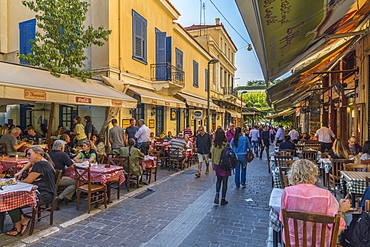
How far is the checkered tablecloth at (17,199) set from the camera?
3678 millimetres

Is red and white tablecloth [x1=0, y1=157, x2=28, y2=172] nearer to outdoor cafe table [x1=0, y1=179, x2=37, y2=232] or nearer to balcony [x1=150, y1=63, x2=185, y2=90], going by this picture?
outdoor cafe table [x1=0, y1=179, x2=37, y2=232]

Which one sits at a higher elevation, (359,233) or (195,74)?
(195,74)

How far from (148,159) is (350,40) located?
6.83m

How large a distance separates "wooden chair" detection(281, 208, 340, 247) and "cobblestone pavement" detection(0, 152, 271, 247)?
157cm

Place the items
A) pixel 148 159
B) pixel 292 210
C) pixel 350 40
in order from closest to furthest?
pixel 292 210 → pixel 350 40 → pixel 148 159

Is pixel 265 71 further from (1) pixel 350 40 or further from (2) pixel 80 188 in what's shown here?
(2) pixel 80 188

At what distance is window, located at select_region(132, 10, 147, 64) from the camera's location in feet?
37.7

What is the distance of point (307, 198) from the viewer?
98.4 inches

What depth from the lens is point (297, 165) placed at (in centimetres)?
275

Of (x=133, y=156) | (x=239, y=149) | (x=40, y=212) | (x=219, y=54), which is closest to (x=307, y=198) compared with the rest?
(x=40, y=212)

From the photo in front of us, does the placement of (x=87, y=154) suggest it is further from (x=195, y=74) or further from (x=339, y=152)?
(x=195, y=74)

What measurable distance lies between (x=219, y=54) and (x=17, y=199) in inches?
980

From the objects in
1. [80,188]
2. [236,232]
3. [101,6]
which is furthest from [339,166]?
[101,6]

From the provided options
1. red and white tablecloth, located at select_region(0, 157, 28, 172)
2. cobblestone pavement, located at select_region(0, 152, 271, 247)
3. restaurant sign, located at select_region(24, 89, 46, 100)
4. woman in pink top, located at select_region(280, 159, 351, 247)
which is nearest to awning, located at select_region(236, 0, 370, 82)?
woman in pink top, located at select_region(280, 159, 351, 247)
